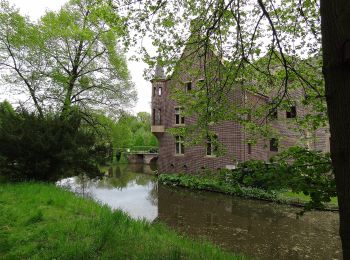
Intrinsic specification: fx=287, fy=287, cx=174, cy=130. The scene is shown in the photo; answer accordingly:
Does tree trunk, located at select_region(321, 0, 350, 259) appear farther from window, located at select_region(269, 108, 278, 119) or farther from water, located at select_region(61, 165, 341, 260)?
water, located at select_region(61, 165, 341, 260)

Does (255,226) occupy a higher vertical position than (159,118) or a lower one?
lower

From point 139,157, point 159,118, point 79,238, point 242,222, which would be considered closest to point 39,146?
point 79,238

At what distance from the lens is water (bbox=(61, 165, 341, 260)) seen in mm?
8594

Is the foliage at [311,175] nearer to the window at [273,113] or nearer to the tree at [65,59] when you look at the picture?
the window at [273,113]

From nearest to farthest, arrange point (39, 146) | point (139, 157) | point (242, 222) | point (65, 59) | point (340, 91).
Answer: point (340, 91), point (39, 146), point (242, 222), point (65, 59), point (139, 157)

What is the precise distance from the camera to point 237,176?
3.82m

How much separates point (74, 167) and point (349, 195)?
11392 millimetres

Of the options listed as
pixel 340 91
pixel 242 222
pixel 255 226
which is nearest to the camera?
pixel 340 91

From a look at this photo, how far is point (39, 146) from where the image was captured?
34.7ft

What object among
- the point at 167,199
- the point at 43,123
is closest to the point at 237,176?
the point at 43,123

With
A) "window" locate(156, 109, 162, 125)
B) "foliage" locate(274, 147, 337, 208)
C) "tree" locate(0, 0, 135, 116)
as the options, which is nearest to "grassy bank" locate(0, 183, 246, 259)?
"foliage" locate(274, 147, 337, 208)

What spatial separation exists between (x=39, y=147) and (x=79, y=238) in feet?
23.4

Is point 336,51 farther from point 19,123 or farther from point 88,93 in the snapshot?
point 88,93

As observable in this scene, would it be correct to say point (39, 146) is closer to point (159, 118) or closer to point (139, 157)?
point (159, 118)
